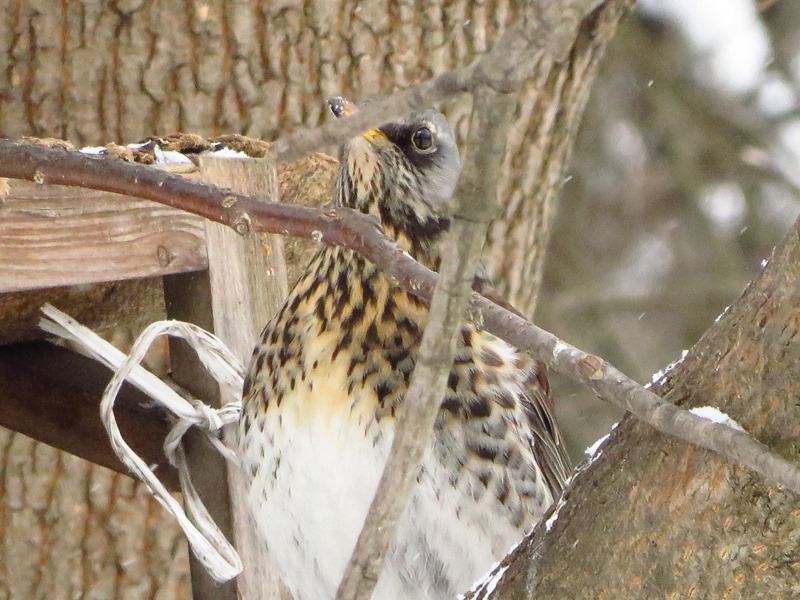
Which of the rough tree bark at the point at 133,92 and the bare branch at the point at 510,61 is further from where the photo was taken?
the rough tree bark at the point at 133,92

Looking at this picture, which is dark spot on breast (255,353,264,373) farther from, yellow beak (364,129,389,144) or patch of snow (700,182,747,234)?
patch of snow (700,182,747,234)

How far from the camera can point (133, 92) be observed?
8.84 ft

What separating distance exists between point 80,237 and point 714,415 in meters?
0.96

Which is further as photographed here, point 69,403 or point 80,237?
point 69,403

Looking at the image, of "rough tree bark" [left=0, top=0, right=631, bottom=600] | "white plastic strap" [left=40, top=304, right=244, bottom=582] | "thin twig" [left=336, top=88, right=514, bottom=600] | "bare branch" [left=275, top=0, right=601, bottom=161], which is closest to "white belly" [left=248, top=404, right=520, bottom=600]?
"white plastic strap" [left=40, top=304, right=244, bottom=582]

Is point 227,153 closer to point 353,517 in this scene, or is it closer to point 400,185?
point 400,185

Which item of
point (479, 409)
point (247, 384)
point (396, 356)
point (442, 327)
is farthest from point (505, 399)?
point (442, 327)

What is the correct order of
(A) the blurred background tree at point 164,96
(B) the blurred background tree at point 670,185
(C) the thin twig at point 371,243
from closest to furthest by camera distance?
1. (C) the thin twig at point 371,243
2. (A) the blurred background tree at point 164,96
3. (B) the blurred background tree at point 670,185

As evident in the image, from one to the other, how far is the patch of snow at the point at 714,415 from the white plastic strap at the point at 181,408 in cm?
94

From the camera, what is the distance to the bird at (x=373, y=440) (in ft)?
6.17

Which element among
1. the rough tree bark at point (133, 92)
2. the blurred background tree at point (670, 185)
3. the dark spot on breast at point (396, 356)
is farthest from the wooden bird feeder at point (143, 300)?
the blurred background tree at point (670, 185)

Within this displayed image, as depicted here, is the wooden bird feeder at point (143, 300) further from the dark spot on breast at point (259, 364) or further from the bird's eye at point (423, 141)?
the bird's eye at point (423, 141)

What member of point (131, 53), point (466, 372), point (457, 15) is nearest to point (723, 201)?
point (457, 15)

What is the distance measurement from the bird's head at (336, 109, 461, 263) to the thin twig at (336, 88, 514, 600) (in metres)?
1.17
